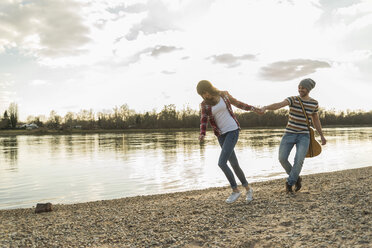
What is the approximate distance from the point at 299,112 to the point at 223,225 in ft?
8.83

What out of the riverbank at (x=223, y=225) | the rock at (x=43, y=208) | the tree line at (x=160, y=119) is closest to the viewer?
the riverbank at (x=223, y=225)

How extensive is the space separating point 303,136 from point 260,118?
110 meters

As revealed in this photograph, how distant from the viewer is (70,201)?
962cm

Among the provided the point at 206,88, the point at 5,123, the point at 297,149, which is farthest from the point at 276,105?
the point at 5,123

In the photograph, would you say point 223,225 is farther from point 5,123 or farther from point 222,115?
point 5,123

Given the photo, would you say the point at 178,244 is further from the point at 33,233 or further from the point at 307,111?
the point at 307,111

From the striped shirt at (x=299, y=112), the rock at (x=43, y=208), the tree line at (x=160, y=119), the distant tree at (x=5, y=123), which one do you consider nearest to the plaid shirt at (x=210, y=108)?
the striped shirt at (x=299, y=112)

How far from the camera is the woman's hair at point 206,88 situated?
5.21 metres

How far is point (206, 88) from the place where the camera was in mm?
5207

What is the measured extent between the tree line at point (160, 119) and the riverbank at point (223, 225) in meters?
96.4

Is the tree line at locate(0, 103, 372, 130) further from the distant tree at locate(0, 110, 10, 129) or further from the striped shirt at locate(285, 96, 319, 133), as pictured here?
the striped shirt at locate(285, 96, 319, 133)

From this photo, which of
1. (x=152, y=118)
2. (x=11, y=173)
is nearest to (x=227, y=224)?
(x=11, y=173)

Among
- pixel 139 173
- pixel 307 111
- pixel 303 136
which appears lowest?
pixel 139 173

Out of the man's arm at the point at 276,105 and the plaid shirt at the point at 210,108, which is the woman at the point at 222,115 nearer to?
the plaid shirt at the point at 210,108
